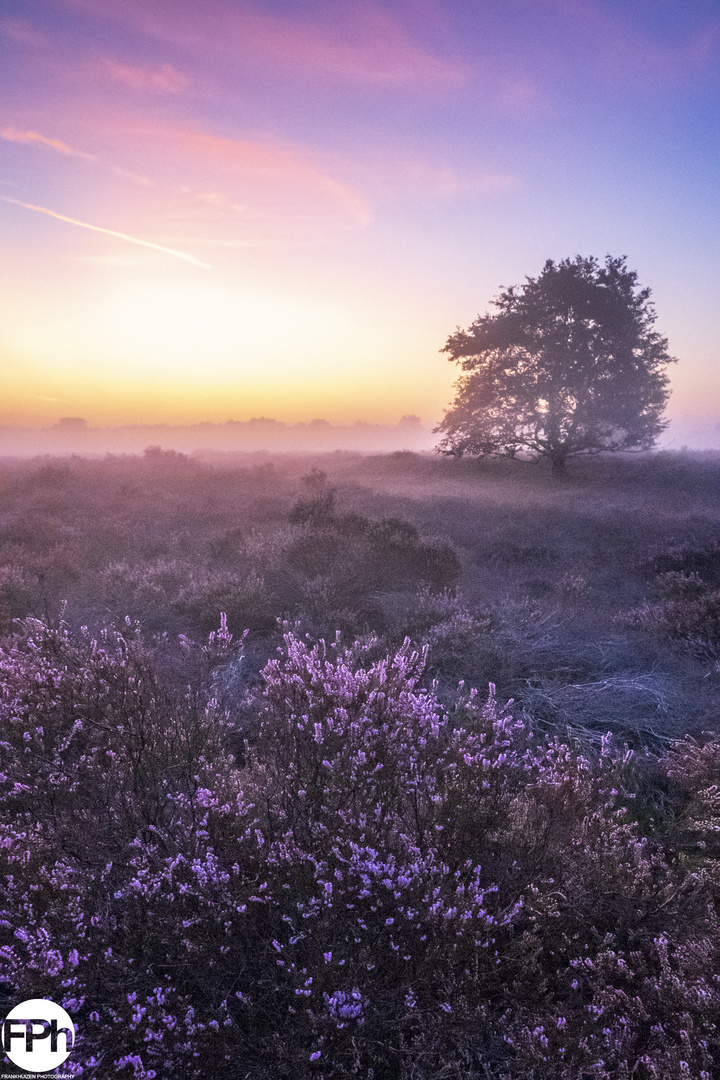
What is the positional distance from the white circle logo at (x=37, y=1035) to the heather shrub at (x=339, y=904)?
5 centimetres

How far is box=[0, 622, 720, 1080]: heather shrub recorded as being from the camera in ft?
6.48

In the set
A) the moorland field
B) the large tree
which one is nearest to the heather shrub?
the moorland field

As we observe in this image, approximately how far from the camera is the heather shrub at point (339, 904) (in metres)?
1.97

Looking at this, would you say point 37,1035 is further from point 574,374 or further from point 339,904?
point 574,374

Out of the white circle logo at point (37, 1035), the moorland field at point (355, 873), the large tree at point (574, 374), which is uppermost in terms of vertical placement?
the large tree at point (574, 374)

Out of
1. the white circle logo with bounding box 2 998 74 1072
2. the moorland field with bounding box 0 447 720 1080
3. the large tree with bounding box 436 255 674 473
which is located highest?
the large tree with bounding box 436 255 674 473

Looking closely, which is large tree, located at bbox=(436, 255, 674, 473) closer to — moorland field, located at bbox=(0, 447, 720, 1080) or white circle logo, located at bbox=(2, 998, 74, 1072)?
moorland field, located at bbox=(0, 447, 720, 1080)

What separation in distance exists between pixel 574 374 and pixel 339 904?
72.5ft

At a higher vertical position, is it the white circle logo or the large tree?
the large tree

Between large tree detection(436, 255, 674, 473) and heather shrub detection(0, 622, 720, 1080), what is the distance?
1961 centimetres

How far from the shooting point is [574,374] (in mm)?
20891

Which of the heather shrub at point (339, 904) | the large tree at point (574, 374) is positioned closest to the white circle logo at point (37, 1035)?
the heather shrub at point (339, 904)

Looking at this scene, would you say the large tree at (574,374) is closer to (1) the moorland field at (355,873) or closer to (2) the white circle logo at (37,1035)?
(1) the moorland field at (355,873)

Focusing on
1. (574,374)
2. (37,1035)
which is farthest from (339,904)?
(574,374)
